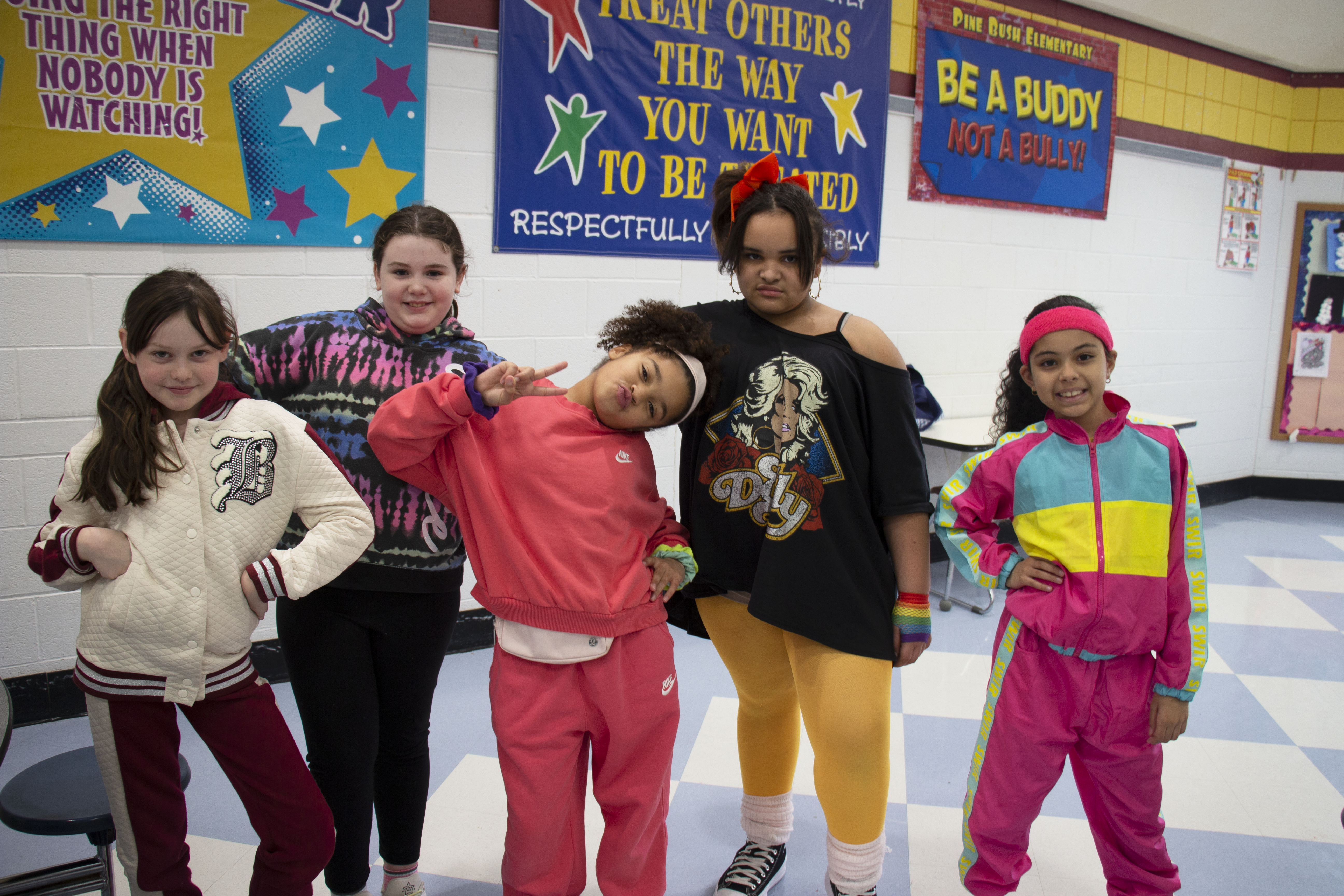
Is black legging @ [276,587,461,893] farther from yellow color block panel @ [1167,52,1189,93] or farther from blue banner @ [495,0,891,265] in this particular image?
yellow color block panel @ [1167,52,1189,93]

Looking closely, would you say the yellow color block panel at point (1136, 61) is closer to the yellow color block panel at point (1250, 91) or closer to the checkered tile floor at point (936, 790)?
the yellow color block panel at point (1250, 91)

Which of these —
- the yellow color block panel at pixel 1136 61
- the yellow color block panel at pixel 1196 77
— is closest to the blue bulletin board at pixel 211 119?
the yellow color block panel at pixel 1136 61

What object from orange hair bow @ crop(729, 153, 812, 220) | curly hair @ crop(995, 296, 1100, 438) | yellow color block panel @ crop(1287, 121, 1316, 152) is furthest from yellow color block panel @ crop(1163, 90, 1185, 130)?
orange hair bow @ crop(729, 153, 812, 220)

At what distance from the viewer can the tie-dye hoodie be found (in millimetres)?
1430

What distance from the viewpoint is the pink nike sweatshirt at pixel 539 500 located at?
1306 millimetres

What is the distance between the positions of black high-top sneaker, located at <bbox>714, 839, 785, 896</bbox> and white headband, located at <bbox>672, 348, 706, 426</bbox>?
38.5 inches

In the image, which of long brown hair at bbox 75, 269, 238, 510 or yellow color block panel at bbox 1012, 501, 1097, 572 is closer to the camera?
long brown hair at bbox 75, 269, 238, 510

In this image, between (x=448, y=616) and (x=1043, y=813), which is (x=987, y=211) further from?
(x=448, y=616)

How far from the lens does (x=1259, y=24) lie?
4.72 m

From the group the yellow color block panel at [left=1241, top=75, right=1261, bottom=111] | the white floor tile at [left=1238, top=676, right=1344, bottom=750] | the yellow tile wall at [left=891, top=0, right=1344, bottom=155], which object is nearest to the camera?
the white floor tile at [left=1238, top=676, right=1344, bottom=750]

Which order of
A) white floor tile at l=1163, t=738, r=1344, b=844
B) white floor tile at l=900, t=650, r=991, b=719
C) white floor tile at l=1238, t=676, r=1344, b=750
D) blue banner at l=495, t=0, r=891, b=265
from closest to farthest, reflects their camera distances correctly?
white floor tile at l=1163, t=738, r=1344, b=844 → white floor tile at l=1238, t=676, r=1344, b=750 → white floor tile at l=900, t=650, r=991, b=719 → blue banner at l=495, t=0, r=891, b=265

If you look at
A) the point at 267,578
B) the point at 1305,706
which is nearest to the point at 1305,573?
the point at 1305,706

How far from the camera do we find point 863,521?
146 centimetres

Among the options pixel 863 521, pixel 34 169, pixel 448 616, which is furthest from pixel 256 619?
pixel 34 169
